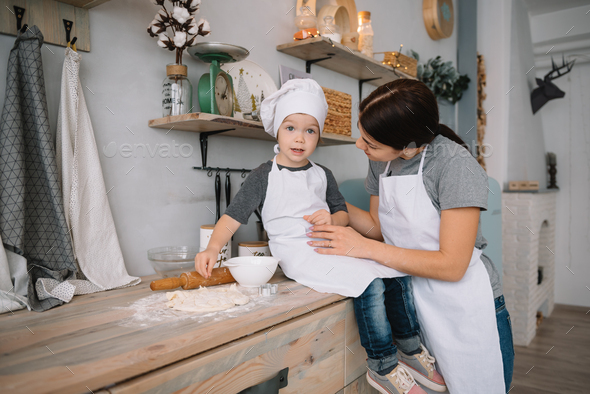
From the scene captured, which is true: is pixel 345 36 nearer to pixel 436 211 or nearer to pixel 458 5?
pixel 436 211

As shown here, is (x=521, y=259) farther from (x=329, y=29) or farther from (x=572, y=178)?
(x=329, y=29)

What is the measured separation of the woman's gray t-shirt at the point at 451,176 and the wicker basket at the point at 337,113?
562mm

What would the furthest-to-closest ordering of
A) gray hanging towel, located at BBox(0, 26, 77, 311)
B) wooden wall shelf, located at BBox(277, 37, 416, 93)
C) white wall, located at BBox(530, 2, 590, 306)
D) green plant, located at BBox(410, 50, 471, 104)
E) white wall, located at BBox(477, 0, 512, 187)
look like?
white wall, located at BBox(530, 2, 590, 306) → white wall, located at BBox(477, 0, 512, 187) → green plant, located at BBox(410, 50, 471, 104) → wooden wall shelf, located at BBox(277, 37, 416, 93) → gray hanging towel, located at BBox(0, 26, 77, 311)

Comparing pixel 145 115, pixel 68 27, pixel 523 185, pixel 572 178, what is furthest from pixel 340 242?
pixel 572 178

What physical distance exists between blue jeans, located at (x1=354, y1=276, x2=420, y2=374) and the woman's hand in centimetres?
12

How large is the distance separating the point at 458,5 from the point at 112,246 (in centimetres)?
402

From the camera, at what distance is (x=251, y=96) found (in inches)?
68.2

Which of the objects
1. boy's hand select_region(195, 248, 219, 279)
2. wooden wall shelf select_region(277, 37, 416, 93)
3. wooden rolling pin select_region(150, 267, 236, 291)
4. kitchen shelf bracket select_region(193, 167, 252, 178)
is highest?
wooden wall shelf select_region(277, 37, 416, 93)

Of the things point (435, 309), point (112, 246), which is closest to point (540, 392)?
point (435, 309)

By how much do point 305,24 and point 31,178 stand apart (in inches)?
52.8

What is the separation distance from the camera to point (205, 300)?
104cm

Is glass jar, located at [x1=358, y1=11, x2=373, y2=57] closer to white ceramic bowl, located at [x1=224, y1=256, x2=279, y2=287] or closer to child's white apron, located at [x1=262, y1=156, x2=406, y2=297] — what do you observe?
child's white apron, located at [x1=262, y1=156, x2=406, y2=297]

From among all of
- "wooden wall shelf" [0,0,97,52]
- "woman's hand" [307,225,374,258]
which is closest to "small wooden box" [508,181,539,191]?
"woman's hand" [307,225,374,258]

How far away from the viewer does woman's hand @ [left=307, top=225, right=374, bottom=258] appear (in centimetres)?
128
